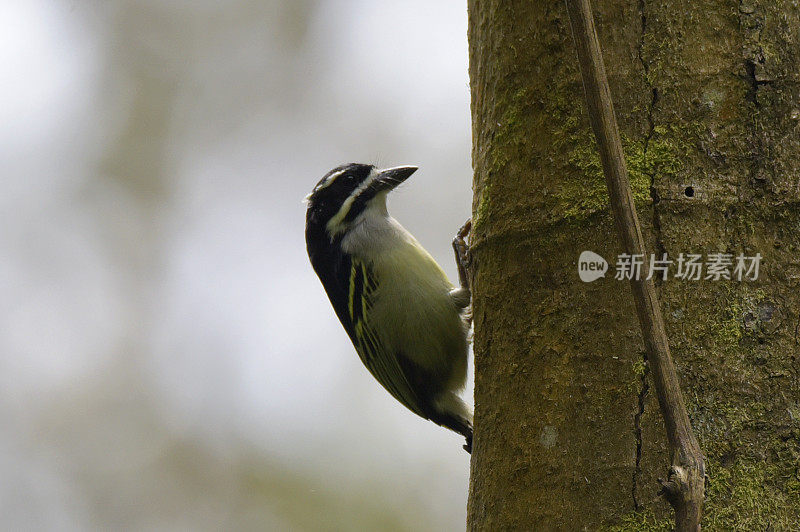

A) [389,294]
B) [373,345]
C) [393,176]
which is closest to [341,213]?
[393,176]

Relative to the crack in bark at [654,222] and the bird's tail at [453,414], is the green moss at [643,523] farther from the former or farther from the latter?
the bird's tail at [453,414]

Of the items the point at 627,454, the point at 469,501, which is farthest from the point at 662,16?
the point at 469,501

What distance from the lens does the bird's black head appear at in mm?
4957

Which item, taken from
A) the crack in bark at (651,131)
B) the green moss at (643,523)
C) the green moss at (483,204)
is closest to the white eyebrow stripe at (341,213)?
the green moss at (483,204)

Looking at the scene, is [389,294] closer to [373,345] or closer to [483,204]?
[373,345]

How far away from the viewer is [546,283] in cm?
234

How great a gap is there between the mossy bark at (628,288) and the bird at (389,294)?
1997 millimetres

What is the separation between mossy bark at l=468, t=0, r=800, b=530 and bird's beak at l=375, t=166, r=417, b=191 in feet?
7.98

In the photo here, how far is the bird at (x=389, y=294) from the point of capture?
4.56m

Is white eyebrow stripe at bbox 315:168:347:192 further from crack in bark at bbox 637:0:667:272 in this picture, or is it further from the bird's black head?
crack in bark at bbox 637:0:667:272

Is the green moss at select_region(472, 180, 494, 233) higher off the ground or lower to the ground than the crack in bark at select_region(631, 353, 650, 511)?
higher

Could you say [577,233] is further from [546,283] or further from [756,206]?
[756,206]

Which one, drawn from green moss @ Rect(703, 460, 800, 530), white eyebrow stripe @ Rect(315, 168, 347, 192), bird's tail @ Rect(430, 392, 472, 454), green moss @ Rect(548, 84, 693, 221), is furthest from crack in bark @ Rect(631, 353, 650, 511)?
white eyebrow stripe @ Rect(315, 168, 347, 192)

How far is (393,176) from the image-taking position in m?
5.00
